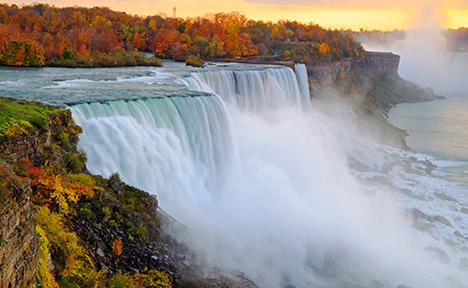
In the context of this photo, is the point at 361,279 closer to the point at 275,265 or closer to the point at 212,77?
the point at 275,265

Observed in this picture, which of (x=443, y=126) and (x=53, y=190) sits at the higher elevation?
(x=53, y=190)

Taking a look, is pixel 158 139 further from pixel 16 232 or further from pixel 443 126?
pixel 443 126

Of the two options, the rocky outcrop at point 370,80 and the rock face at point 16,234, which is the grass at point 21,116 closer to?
the rock face at point 16,234

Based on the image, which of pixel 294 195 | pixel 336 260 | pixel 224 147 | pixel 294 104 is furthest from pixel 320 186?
pixel 294 104

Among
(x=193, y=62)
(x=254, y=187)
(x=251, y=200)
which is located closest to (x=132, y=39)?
(x=193, y=62)

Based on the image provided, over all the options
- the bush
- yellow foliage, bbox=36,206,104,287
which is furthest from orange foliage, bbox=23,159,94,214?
the bush

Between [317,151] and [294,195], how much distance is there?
1039 cm

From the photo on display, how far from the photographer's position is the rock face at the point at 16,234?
260 inches

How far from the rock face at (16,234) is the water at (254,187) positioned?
615 cm

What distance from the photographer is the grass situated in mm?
12008

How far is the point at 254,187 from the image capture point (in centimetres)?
2103

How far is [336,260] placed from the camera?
659 inches

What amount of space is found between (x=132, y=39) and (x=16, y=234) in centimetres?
4535

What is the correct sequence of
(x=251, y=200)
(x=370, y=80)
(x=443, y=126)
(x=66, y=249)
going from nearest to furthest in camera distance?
(x=66, y=249), (x=251, y=200), (x=443, y=126), (x=370, y=80)
